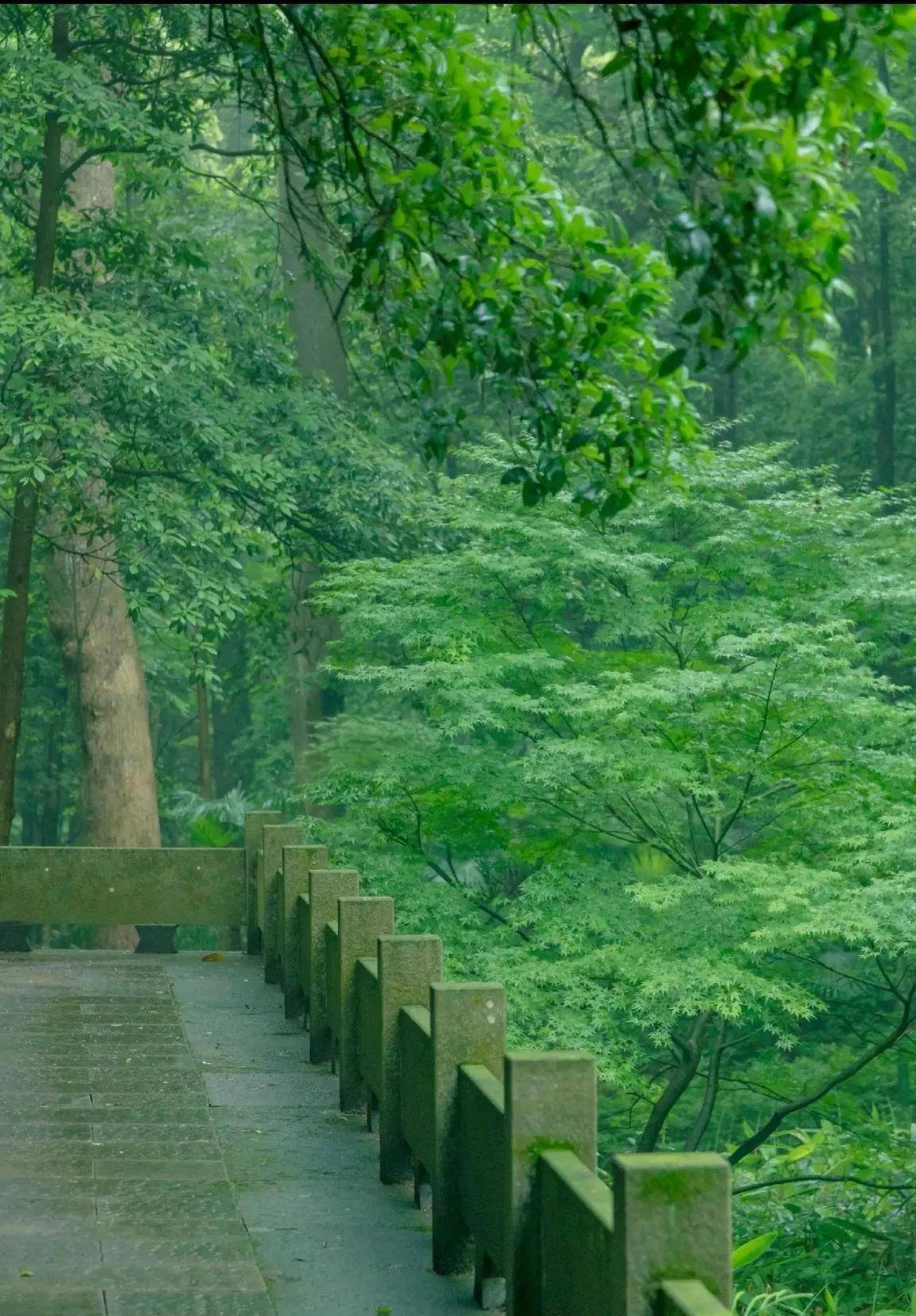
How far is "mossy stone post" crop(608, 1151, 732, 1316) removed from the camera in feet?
12.3

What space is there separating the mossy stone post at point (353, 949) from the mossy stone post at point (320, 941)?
3.34 feet

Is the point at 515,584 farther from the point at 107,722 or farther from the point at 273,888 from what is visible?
the point at 107,722

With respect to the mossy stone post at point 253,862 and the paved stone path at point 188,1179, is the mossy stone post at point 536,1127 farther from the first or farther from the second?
the mossy stone post at point 253,862

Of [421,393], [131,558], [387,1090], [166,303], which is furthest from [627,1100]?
[421,393]

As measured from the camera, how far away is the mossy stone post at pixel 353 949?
8.36m

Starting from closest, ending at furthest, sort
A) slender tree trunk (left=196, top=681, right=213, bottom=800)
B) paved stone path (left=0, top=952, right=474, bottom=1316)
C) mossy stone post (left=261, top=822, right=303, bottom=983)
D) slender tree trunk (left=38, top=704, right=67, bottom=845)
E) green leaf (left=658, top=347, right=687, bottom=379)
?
green leaf (left=658, top=347, right=687, bottom=379)
paved stone path (left=0, top=952, right=474, bottom=1316)
mossy stone post (left=261, top=822, right=303, bottom=983)
slender tree trunk (left=38, top=704, right=67, bottom=845)
slender tree trunk (left=196, top=681, right=213, bottom=800)

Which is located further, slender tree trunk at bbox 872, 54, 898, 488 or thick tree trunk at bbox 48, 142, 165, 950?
slender tree trunk at bbox 872, 54, 898, 488

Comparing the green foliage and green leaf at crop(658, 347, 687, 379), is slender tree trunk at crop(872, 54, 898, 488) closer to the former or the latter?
the green foliage

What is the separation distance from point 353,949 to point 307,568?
13804 mm

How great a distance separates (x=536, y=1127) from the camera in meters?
4.88

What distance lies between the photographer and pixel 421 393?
20.9 feet

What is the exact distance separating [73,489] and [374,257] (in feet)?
36.1

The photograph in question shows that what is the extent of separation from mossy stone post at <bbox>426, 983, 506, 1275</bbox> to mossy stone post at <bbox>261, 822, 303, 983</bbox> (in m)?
5.79

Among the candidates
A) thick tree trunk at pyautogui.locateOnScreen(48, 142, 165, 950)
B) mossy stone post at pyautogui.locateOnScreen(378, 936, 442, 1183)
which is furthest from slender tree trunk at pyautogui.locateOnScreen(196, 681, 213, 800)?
mossy stone post at pyautogui.locateOnScreen(378, 936, 442, 1183)
